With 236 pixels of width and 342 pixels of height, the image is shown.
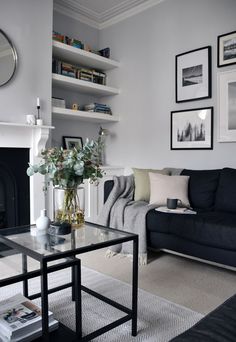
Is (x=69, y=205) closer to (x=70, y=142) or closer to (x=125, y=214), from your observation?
(x=125, y=214)

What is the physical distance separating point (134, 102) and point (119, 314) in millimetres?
2891

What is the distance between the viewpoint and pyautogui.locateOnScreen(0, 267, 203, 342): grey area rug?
5.44ft

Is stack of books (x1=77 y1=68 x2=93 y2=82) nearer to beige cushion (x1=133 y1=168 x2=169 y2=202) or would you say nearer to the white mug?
the white mug

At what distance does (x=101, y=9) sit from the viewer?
4047 millimetres

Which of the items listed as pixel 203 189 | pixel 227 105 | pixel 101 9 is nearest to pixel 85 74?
pixel 101 9

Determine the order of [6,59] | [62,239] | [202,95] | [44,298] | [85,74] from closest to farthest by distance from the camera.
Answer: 1. [44,298]
2. [62,239]
3. [6,59]
4. [202,95]
5. [85,74]

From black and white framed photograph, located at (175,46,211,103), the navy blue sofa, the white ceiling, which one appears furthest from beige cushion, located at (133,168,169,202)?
the white ceiling

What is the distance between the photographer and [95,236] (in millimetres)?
1720

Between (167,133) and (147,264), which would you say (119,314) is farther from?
(167,133)

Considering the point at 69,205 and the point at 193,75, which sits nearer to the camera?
the point at 69,205

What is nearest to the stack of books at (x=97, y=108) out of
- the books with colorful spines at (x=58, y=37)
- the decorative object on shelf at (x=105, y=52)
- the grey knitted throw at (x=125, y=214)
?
the decorative object on shelf at (x=105, y=52)

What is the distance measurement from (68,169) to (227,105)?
2.16 metres

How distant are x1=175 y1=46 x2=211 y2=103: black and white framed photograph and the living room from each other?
4cm

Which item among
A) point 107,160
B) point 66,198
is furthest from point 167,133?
point 66,198
